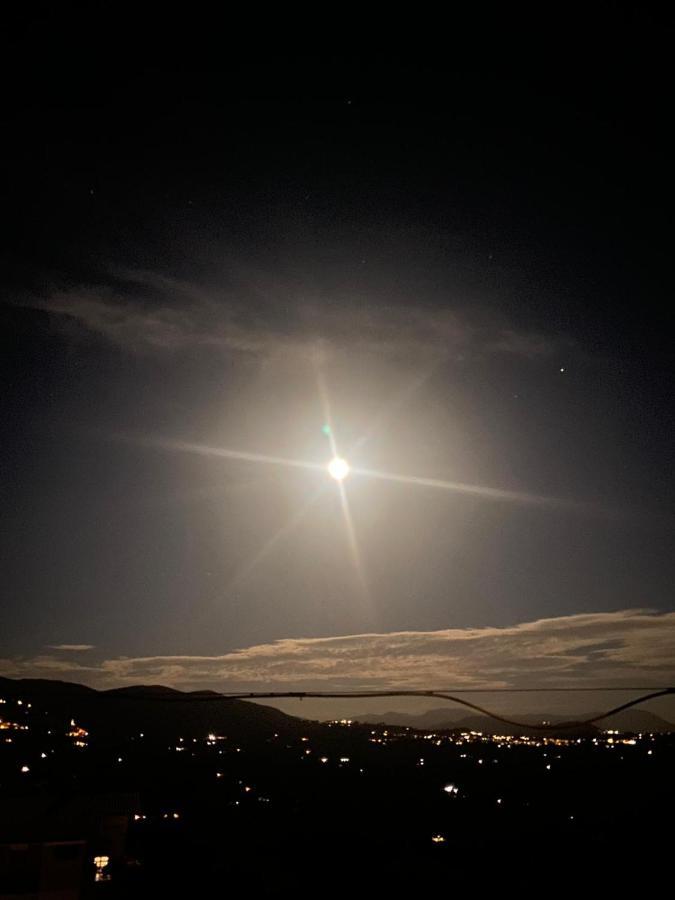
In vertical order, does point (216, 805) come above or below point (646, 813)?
above

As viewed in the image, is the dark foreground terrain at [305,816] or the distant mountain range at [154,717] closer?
the dark foreground terrain at [305,816]

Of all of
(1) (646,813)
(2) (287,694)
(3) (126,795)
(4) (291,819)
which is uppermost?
(2) (287,694)

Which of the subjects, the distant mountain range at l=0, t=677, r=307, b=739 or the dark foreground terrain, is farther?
the distant mountain range at l=0, t=677, r=307, b=739

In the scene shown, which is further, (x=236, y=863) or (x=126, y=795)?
(x=236, y=863)

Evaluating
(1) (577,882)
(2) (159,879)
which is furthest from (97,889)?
(1) (577,882)

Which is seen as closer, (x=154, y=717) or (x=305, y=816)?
(x=305, y=816)

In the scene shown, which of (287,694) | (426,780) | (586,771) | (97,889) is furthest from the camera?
(586,771)

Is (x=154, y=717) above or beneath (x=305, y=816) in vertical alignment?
above

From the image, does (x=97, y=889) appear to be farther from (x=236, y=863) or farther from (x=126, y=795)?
(x=236, y=863)
